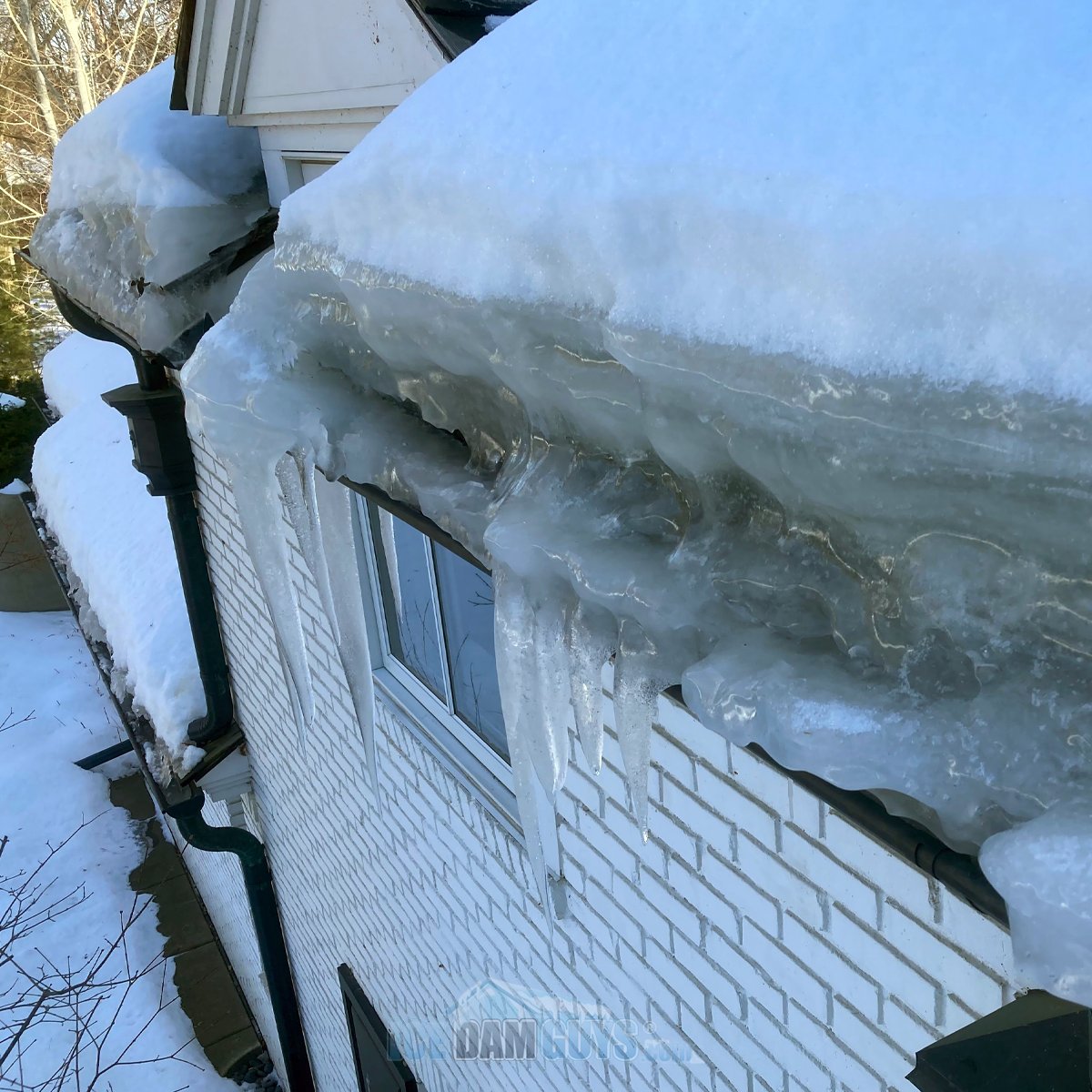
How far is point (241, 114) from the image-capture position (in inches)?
135

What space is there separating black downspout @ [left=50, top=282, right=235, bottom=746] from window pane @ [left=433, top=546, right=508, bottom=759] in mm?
1705

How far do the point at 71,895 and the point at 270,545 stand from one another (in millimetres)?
8123

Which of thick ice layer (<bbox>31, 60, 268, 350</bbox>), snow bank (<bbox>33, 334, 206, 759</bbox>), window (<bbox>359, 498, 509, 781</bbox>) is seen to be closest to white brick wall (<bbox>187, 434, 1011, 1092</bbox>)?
window (<bbox>359, 498, 509, 781</bbox>)

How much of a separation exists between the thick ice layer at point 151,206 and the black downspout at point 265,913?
10.3 ft

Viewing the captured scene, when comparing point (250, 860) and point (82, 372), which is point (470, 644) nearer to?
point (250, 860)

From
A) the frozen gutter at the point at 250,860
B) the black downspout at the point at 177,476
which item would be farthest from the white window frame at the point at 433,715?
the frozen gutter at the point at 250,860

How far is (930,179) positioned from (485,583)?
214 centimetres

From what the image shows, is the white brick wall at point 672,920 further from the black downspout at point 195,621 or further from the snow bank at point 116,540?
the snow bank at point 116,540

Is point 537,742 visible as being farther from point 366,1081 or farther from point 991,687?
point 366,1081

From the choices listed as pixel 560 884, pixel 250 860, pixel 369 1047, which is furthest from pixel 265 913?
pixel 560 884


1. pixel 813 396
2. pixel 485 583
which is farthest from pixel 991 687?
pixel 485 583

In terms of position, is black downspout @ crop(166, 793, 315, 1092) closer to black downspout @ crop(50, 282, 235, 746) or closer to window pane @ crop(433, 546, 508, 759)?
black downspout @ crop(50, 282, 235, 746)

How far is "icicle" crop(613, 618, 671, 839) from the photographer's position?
1075 mm

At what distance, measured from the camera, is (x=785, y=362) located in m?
0.76
